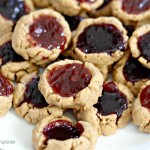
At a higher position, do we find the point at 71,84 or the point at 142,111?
the point at 71,84

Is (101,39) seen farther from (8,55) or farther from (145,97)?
(8,55)

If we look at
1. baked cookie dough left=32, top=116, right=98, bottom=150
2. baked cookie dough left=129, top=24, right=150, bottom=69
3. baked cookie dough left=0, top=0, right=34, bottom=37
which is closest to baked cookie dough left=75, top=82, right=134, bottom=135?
baked cookie dough left=32, top=116, right=98, bottom=150

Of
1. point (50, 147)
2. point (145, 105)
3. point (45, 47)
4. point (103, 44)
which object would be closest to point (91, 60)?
point (103, 44)

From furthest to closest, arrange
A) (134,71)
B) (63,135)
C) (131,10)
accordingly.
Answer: (131,10), (134,71), (63,135)

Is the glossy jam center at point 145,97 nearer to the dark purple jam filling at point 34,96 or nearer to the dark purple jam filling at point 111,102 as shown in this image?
the dark purple jam filling at point 111,102

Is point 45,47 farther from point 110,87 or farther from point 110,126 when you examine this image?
point 110,126

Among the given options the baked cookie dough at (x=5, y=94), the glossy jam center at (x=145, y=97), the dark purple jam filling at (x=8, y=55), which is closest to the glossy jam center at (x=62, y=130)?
the baked cookie dough at (x=5, y=94)

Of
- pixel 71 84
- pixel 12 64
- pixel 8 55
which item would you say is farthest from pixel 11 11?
pixel 71 84
